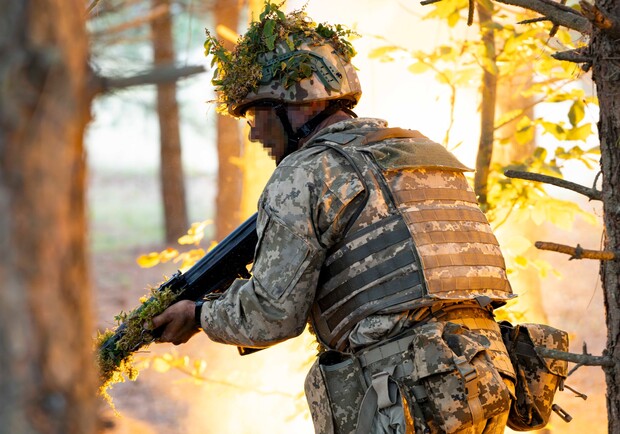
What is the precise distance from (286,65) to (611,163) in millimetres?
1350

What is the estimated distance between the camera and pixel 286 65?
10.9ft

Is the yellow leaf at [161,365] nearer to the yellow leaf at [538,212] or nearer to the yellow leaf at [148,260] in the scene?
the yellow leaf at [148,260]

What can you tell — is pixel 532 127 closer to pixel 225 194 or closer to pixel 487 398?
pixel 487 398

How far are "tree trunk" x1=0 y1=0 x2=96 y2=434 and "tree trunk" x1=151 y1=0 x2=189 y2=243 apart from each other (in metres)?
11.6

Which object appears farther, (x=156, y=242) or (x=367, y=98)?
(x=156, y=242)

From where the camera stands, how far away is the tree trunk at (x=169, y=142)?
13.3 m

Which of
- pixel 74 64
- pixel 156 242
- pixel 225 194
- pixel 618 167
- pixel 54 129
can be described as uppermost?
pixel 74 64

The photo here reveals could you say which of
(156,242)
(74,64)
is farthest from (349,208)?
(156,242)

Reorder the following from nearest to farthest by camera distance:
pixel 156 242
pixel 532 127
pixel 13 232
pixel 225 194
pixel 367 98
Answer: pixel 13 232, pixel 532 127, pixel 367 98, pixel 225 194, pixel 156 242

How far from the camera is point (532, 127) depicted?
4.68 metres

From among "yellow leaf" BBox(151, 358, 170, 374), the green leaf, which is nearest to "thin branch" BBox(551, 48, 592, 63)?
the green leaf

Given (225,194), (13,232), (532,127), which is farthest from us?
(225,194)

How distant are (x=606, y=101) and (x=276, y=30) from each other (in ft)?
4.67

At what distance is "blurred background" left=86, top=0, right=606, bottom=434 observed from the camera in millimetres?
4594
